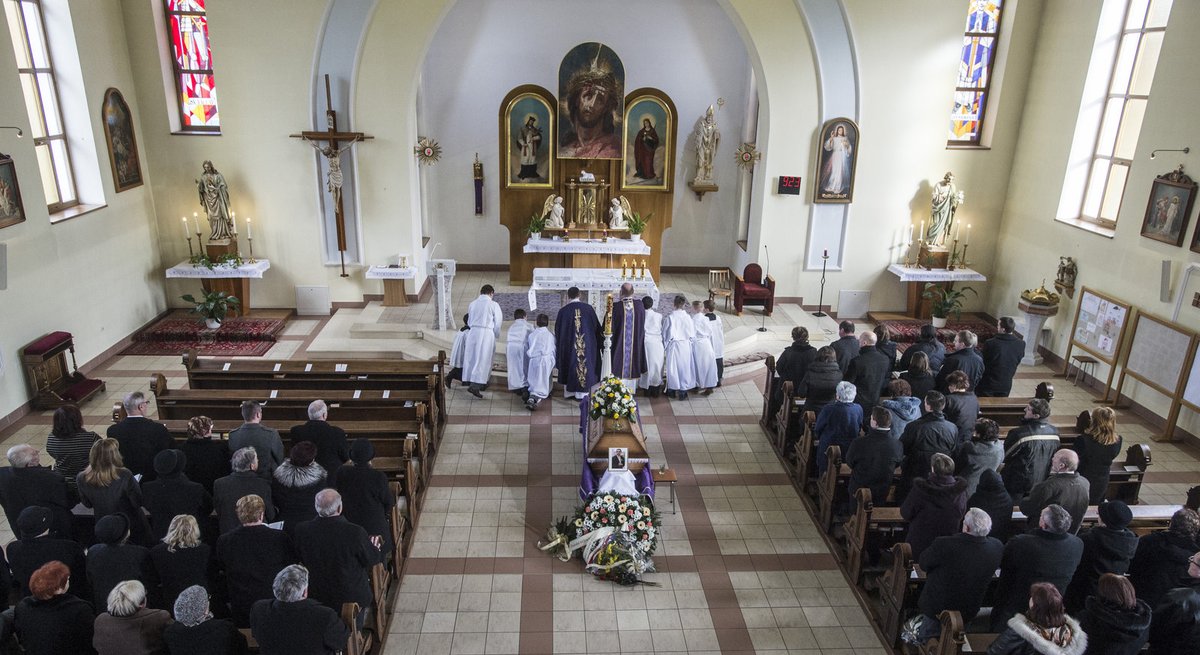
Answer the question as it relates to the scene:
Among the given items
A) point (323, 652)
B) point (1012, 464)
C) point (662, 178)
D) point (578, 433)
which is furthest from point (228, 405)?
point (662, 178)

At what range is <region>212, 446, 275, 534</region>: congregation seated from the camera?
19.9 feet

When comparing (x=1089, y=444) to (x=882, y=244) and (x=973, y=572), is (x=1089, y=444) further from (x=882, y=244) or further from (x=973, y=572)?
(x=882, y=244)

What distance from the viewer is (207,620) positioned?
15.0ft

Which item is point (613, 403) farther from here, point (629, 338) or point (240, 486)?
point (240, 486)

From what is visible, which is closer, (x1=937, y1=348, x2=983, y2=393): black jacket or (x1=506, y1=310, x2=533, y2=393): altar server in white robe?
(x1=937, y1=348, x2=983, y2=393): black jacket

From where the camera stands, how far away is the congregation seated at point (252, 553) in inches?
211

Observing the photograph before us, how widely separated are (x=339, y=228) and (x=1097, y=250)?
1280cm

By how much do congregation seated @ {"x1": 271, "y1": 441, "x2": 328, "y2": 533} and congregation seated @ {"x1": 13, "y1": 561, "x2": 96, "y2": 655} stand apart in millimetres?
1577

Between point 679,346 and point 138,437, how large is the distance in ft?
22.8

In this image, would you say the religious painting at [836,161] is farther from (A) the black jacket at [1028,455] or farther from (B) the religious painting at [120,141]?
(B) the religious painting at [120,141]

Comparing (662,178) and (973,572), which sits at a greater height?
(662,178)

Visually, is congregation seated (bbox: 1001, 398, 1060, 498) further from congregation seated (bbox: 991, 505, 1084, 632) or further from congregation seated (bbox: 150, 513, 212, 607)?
congregation seated (bbox: 150, 513, 212, 607)

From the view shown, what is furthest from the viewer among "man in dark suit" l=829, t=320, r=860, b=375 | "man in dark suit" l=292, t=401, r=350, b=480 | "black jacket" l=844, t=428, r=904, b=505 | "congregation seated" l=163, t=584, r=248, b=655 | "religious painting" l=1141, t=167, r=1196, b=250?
"religious painting" l=1141, t=167, r=1196, b=250

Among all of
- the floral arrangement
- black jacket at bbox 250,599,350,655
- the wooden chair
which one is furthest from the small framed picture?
the wooden chair
